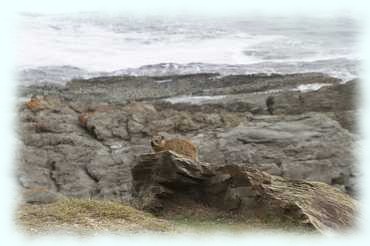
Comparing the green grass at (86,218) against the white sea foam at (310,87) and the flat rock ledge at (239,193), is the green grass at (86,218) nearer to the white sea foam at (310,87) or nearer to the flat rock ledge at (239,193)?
the flat rock ledge at (239,193)

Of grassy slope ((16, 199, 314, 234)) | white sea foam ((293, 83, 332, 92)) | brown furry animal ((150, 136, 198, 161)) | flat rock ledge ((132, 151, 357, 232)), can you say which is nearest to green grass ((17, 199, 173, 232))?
grassy slope ((16, 199, 314, 234))

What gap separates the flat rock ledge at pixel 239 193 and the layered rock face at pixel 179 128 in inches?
198

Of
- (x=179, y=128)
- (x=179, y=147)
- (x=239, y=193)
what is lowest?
(x=179, y=128)

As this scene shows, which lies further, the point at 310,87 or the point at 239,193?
the point at 310,87

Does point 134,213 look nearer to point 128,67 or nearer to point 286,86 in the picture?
point 128,67

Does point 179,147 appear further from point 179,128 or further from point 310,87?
point 310,87

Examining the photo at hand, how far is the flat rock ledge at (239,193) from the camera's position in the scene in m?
13.5

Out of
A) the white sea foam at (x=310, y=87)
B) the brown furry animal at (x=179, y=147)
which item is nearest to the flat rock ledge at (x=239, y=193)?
the brown furry animal at (x=179, y=147)

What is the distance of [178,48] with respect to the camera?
1187 inches

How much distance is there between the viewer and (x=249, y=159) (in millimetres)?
23656

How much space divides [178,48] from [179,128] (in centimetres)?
508

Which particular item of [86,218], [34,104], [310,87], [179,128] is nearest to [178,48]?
[179,128]

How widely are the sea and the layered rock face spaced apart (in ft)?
1.90

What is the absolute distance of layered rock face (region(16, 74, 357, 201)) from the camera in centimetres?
2270
